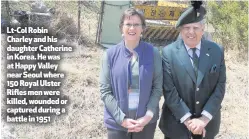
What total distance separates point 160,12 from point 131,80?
24.3 ft

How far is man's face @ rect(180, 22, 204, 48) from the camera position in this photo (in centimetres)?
258

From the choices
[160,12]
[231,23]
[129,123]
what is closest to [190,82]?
[129,123]

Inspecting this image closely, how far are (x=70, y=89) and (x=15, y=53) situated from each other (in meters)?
1.11

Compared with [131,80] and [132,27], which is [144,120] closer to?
[131,80]

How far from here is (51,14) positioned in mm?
9492

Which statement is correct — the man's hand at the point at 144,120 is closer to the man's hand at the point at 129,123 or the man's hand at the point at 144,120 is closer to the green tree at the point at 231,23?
the man's hand at the point at 129,123

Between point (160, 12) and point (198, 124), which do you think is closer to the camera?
point (198, 124)

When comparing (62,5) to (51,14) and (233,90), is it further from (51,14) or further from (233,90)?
(233,90)

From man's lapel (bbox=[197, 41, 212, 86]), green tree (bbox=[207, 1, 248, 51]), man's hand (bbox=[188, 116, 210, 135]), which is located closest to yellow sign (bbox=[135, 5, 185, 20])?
green tree (bbox=[207, 1, 248, 51])

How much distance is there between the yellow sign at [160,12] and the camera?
9.62 metres

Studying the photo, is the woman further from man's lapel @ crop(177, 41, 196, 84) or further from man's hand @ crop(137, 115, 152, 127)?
man's lapel @ crop(177, 41, 196, 84)

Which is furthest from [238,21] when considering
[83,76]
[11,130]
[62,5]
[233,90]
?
[11,130]

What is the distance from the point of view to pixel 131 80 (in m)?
2.58

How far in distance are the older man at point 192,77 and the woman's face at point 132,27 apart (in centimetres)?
27
